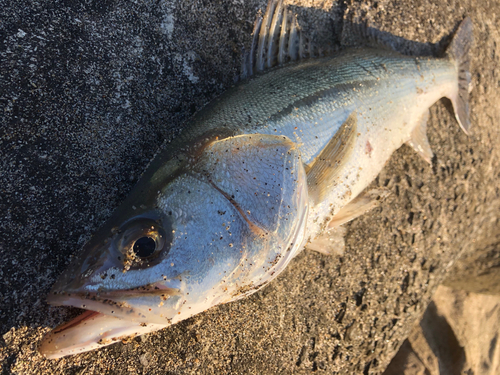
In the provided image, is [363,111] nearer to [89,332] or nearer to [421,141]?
[421,141]

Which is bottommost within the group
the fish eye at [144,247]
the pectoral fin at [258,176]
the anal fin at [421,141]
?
the fish eye at [144,247]

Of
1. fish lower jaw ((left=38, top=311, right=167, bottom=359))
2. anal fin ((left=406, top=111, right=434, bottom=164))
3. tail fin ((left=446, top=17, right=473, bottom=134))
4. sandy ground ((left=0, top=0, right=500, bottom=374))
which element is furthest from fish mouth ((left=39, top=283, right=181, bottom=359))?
tail fin ((left=446, top=17, right=473, bottom=134))

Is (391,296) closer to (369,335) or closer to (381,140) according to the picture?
(369,335)

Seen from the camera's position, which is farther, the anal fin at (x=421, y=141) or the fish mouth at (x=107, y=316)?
the anal fin at (x=421, y=141)

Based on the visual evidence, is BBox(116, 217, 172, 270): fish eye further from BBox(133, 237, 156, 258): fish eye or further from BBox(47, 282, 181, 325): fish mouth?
BBox(47, 282, 181, 325): fish mouth

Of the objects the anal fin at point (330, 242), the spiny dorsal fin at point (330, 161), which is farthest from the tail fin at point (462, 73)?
the anal fin at point (330, 242)

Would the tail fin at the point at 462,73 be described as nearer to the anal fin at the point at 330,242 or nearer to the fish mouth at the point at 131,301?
the anal fin at the point at 330,242
